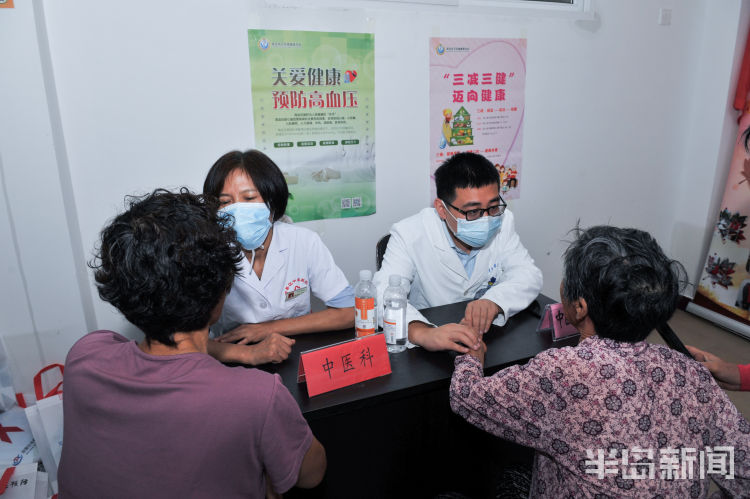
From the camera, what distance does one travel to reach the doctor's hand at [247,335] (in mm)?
1423

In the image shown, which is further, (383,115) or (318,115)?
(383,115)

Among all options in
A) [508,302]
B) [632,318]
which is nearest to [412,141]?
[508,302]

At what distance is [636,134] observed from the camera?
320 centimetres

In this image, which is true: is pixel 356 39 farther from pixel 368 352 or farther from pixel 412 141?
pixel 368 352

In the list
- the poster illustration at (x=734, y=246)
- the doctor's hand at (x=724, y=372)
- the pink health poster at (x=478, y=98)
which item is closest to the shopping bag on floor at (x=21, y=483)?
the doctor's hand at (x=724, y=372)

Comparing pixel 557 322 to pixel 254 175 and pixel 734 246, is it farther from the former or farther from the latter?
pixel 734 246

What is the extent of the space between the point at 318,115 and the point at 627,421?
6.30 feet

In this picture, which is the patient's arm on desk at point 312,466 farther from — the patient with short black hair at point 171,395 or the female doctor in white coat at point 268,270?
the female doctor in white coat at point 268,270

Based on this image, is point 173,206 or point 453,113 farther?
point 453,113

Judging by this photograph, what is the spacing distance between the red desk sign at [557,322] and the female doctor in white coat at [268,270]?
61 centimetres

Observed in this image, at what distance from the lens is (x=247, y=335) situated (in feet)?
4.68

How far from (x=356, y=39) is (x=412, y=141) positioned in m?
0.59

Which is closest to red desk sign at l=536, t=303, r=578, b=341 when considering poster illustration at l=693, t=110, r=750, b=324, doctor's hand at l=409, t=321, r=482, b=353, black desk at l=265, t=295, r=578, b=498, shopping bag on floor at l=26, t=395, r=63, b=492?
black desk at l=265, t=295, r=578, b=498

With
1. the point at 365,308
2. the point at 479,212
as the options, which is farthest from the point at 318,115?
the point at 365,308
